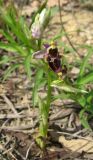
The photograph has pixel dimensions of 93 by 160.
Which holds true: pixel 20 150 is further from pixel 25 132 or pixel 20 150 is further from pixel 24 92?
pixel 24 92

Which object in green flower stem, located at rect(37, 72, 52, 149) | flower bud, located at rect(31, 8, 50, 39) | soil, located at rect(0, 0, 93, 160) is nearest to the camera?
flower bud, located at rect(31, 8, 50, 39)

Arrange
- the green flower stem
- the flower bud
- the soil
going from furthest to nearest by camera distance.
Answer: the soil, the green flower stem, the flower bud

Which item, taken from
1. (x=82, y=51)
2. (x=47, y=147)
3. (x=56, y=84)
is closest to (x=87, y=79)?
(x=56, y=84)

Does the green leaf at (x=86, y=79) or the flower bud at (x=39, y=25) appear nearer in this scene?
the flower bud at (x=39, y=25)

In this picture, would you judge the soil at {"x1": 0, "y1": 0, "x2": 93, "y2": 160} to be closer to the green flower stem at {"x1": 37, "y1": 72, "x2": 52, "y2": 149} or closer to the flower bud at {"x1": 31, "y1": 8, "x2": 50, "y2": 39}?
the green flower stem at {"x1": 37, "y1": 72, "x2": 52, "y2": 149}

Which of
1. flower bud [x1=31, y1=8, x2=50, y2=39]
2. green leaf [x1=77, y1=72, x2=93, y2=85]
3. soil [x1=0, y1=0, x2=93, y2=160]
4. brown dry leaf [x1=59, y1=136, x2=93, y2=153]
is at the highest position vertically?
flower bud [x1=31, y1=8, x2=50, y2=39]

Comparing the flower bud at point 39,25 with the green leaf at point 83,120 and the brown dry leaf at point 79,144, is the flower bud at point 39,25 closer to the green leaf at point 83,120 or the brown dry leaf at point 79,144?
the green leaf at point 83,120

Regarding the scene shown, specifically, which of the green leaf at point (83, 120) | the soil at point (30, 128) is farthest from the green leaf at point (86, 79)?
the soil at point (30, 128)

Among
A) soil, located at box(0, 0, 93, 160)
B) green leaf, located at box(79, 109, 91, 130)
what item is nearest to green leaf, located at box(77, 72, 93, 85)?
green leaf, located at box(79, 109, 91, 130)
